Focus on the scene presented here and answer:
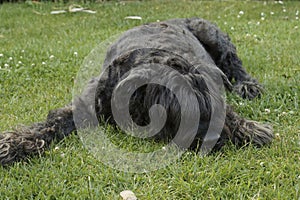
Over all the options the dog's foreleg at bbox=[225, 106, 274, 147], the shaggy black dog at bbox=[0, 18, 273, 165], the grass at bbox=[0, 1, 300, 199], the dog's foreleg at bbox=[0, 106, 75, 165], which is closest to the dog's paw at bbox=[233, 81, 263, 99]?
the grass at bbox=[0, 1, 300, 199]

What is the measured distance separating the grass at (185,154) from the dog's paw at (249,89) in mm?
102

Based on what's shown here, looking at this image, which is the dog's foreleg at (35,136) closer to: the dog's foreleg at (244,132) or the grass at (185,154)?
the grass at (185,154)

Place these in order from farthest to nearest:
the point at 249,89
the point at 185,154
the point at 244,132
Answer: the point at 249,89 → the point at 244,132 → the point at 185,154

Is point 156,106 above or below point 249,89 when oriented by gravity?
above

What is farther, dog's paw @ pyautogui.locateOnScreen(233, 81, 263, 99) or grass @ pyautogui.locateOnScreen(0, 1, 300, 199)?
dog's paw @ pyautogui.locateOnScreen(233, 81, 263, 99)

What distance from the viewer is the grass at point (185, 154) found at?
9.34 feet

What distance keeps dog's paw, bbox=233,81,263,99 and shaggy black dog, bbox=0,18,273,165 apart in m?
0.70

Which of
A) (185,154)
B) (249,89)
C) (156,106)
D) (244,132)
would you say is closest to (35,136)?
(156,106)

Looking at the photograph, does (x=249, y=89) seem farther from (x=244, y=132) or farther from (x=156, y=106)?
(x=156, y=106)

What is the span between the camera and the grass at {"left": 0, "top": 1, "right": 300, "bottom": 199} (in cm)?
285

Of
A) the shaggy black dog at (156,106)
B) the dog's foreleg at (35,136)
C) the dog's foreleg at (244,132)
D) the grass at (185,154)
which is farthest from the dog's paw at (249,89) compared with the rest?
the dog's foreleg at (35,136)

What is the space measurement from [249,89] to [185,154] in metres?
1.68

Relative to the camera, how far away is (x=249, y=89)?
15.2 ft

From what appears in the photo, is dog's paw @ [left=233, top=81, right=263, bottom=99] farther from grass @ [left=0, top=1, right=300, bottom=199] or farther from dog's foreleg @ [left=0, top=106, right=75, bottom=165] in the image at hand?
dog's foreleg @ [left=0, top=106, right=75, bottom=165]
